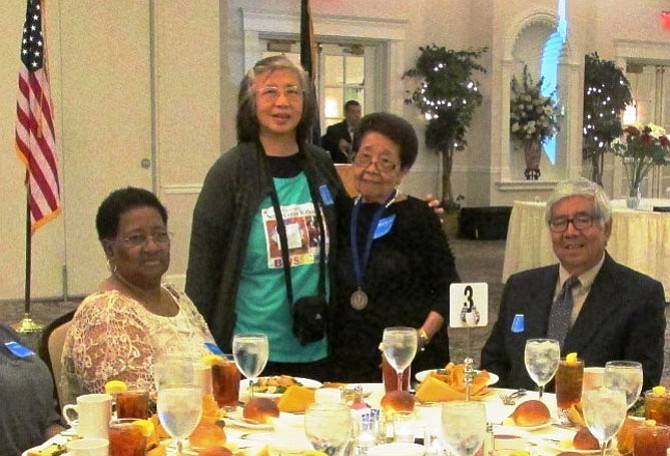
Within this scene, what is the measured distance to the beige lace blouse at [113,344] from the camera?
2.15 metres

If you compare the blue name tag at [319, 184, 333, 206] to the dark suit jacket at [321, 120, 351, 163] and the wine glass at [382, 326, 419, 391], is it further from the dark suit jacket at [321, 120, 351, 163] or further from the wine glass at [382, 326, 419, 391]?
the dark suit jacket at [321, 120, 351, 163]

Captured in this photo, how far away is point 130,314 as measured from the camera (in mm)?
2232

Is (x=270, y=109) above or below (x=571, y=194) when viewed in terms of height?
above

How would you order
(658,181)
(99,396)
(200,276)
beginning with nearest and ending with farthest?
1. (99,396)
2. (200,276)
3. (658,181)

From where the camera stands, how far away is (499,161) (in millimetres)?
12062

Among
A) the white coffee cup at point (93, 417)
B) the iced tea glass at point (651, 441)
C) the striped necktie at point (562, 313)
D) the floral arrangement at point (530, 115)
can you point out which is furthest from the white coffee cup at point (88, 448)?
the floral arrangement at point (530, 115)

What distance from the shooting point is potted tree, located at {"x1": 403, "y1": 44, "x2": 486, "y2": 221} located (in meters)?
11.3

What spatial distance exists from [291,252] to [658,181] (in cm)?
1249

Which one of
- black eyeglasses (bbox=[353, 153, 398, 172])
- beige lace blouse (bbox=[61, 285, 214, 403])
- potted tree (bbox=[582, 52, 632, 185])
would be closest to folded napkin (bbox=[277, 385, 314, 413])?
beige lace blouse (bbox=[61, 285, 214, 403])

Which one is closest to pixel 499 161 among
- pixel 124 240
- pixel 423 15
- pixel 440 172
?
pixel 440 172

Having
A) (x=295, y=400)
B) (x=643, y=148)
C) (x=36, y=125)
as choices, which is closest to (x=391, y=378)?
(x=295, y=400)

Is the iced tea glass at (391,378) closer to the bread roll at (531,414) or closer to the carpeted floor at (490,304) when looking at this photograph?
the bread roll at (531,414)

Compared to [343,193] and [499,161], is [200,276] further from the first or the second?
[499,161]

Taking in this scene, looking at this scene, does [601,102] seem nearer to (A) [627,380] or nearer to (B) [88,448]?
(A) [627,380]
